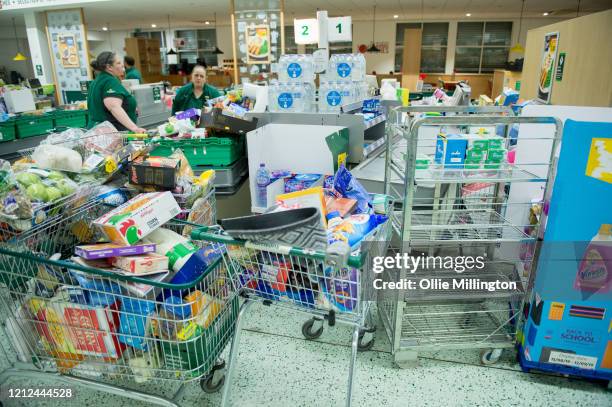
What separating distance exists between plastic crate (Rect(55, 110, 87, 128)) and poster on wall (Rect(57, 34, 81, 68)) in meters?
4.82

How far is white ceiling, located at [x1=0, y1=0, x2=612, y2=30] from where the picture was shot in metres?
11.3

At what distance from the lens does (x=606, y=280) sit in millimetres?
1849

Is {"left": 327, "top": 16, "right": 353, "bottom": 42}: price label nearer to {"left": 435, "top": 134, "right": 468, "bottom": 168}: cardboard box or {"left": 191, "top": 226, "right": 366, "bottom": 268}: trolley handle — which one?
{"left": 435, "top": 134, "right": 468, "bottom": 168}: cardboard box

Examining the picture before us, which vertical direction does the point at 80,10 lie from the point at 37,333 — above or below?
above

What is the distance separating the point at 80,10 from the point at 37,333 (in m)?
11.2

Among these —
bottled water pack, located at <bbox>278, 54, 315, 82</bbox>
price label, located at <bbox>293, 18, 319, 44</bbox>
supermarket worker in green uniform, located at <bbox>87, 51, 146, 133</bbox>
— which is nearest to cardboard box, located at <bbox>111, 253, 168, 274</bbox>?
bottled water pack, located at <bbox>278, 54, 315, 82</bbox>

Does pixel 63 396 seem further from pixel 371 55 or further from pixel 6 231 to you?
pixel 371 55

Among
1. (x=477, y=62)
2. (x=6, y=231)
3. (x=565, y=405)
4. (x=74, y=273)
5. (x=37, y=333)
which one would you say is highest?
(x=477, y=62)

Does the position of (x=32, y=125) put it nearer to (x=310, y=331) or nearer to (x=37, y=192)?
(x=37, y=192)

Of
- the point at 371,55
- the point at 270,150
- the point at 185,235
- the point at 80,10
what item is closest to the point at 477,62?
the point at 371,55

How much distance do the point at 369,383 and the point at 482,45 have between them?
1713cm

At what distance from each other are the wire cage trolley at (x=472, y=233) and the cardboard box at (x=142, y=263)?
1.08 m

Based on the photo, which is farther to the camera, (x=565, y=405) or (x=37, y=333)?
(x=565, y=405)

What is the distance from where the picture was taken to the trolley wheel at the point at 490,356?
6.95 feet
